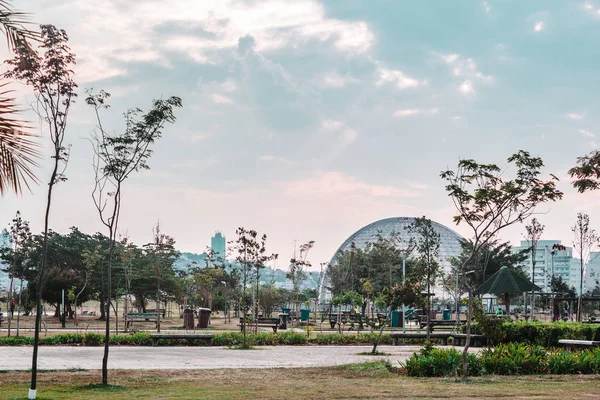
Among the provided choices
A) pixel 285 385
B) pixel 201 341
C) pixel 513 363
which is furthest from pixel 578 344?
pixel 201 341

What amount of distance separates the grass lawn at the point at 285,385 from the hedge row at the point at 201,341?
1040cm

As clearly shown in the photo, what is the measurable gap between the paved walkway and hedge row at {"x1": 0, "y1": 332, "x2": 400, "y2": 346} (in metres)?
1.32

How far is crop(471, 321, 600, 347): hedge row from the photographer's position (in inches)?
1013

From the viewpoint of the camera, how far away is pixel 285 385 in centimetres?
1415

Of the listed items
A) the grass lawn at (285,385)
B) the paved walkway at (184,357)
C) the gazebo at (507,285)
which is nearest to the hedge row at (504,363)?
the grass lawn at (285,385)

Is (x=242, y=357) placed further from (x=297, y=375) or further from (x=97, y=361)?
(x=297, y=375)

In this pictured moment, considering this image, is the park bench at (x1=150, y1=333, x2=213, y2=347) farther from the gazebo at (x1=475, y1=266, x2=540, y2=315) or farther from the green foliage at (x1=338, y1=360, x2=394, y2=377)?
the gazebo at (x1=475, y1=266, x2=540, y2=315)

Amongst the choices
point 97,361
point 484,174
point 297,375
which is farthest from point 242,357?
point 484,174

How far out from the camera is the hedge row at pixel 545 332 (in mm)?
25734

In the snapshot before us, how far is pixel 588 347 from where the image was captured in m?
21.7

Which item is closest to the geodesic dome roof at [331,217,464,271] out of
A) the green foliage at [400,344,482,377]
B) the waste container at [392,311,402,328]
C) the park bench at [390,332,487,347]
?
the waste container at [392,311,402,328]

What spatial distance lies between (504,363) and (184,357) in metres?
9.08

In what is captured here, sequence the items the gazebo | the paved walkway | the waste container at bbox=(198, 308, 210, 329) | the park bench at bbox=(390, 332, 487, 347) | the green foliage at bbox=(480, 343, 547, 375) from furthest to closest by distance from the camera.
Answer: the waste container at bbox=(198, 308, 210, 329), the gazebo, the park bench at bbox=(390, 332, 487, 347), the paved walkway, the green foliage at bbox=(480, 343, 547, 375)

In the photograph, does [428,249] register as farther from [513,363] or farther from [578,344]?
[513,363]
